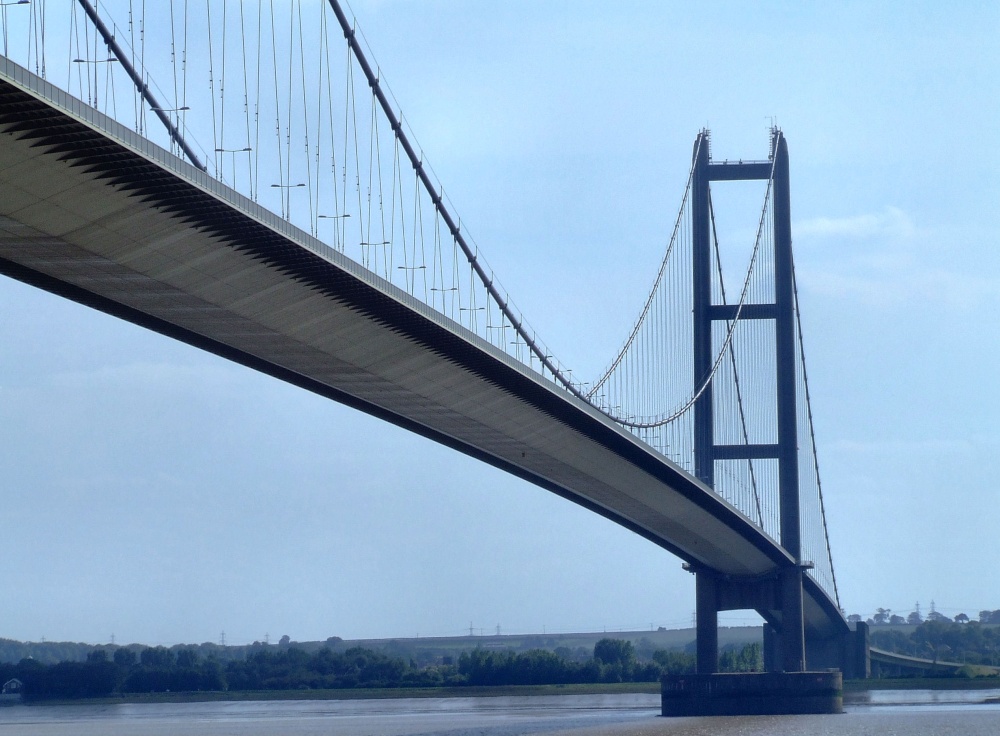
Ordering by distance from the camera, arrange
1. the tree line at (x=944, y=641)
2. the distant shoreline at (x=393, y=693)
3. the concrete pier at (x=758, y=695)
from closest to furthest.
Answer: the concrete pier at (x=758, y=695)
the distant shoreline at (x=393, y=693)
the tree line at (x=944, y=641)

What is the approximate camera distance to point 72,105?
1538 centimetres

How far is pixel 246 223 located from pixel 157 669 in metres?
72.7

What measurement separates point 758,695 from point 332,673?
151 ft

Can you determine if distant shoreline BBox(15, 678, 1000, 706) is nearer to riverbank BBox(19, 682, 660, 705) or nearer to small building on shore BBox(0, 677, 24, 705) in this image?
riverbank BBox(19, 682, 660, 705)

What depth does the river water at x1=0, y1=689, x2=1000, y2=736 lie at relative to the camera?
3883cm

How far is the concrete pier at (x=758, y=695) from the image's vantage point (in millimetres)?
48812

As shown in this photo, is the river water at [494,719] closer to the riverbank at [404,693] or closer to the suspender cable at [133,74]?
the riverbank at [404,693]

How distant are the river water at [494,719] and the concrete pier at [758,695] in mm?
1062

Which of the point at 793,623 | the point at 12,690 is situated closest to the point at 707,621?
the point at 793,623

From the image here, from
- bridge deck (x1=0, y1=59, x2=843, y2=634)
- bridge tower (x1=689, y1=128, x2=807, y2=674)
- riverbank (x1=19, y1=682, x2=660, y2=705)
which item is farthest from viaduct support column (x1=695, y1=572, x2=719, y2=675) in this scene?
riverbank (x1=19, y1=682, x2=660, y2=705)

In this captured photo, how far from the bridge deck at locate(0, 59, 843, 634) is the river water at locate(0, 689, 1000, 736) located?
7.63 m

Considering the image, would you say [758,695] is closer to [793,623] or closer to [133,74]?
[793,623]

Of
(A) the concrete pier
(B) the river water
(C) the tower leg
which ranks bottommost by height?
(B) the river water

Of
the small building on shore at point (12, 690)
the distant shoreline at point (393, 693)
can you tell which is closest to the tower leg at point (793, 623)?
the distant shoreline at point (393, 693)
